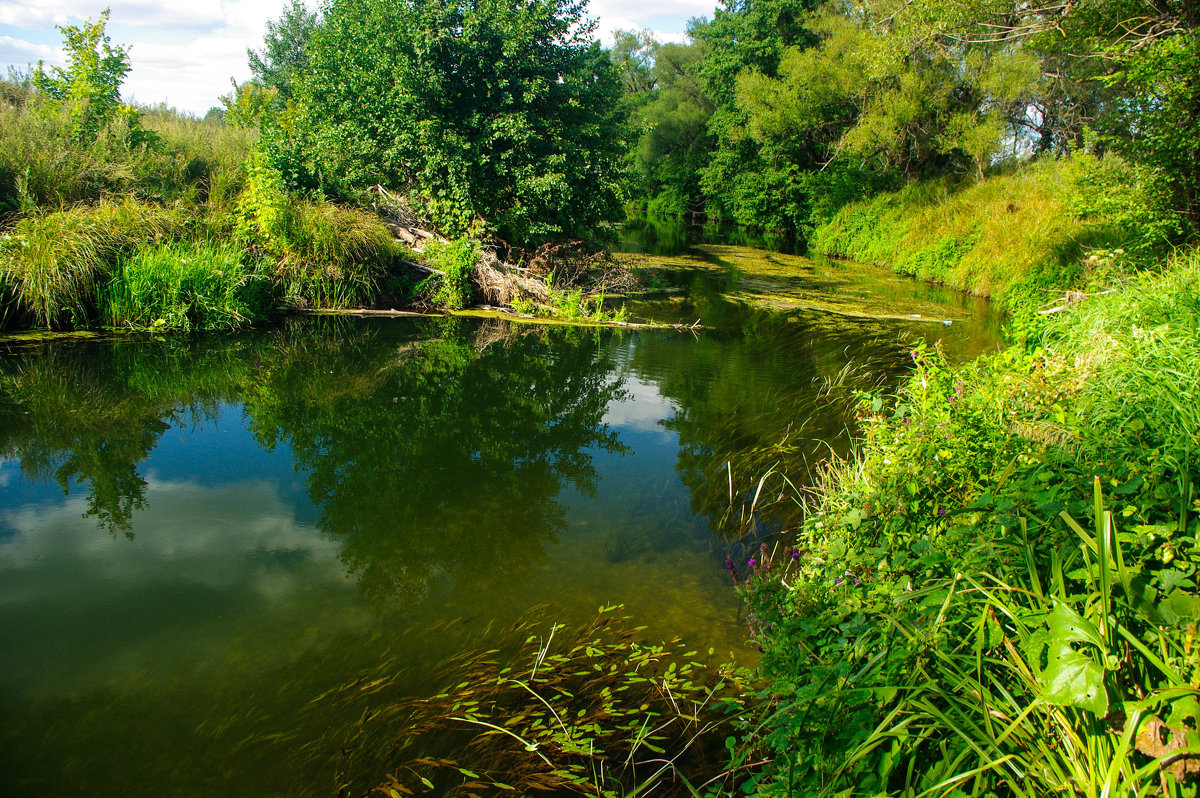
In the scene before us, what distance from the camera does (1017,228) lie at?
47.6 ft

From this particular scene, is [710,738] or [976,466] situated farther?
[976,466]

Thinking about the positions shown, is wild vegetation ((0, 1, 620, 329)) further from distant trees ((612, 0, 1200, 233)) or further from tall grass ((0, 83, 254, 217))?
distant trees ((612, 0, 1200, 233))

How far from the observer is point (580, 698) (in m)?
2.95

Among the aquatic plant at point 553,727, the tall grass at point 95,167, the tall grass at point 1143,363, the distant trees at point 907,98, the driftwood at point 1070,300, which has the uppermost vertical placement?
the distant trees at point 907,98

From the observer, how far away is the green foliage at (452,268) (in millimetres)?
11438

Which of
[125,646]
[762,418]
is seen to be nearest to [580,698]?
[125,646]

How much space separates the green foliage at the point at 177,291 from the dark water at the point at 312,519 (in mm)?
699

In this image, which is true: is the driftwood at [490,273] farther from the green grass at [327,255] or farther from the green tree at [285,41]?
the green tree at [285,41]

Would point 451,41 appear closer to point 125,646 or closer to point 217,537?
point 217,537

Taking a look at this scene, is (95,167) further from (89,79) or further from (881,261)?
(881,261)

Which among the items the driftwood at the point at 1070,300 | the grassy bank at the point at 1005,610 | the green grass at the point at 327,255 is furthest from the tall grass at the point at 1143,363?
the green grass at the point at 327,255

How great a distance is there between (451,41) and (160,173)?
5817mm

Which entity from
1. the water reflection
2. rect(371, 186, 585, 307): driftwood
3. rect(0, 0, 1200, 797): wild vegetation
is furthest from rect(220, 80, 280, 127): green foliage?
the water reflection

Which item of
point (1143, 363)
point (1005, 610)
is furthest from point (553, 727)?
point (1143, 363)
